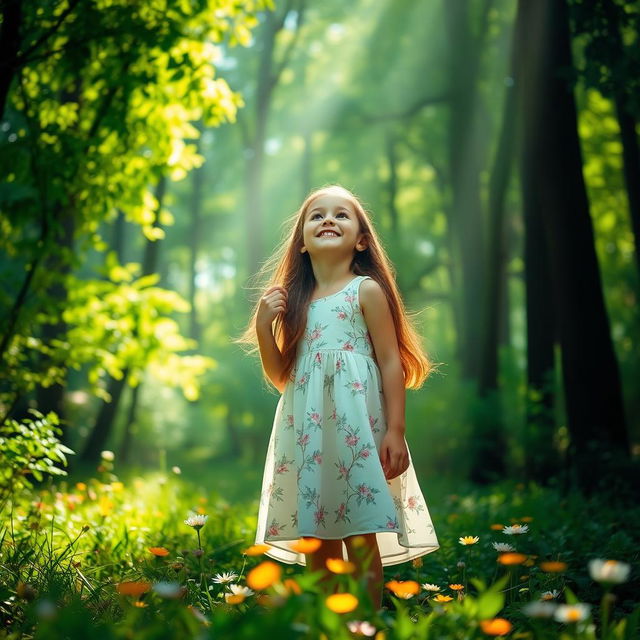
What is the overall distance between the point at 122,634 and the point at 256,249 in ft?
53.6

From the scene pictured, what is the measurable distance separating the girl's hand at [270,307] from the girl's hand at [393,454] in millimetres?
721

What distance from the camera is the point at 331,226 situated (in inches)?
125

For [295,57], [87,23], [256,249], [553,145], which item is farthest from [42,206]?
[295,57]

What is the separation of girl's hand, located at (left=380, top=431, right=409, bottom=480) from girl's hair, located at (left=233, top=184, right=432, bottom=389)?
22.6 inches

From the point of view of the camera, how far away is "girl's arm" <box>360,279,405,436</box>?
2.88m

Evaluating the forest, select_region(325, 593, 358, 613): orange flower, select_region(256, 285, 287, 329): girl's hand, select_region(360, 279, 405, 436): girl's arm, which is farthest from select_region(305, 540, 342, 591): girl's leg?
select_region(325, 593, 358, 613): orange flower

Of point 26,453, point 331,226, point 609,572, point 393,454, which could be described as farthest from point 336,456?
point 26,453

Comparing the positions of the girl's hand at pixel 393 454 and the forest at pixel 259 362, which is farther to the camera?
the girl's hand at pixel 393 454

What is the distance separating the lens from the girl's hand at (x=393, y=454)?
280 centimetres

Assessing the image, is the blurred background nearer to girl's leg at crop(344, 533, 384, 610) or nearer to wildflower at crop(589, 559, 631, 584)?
girl's leg at crop(344, 533, 384, 610)

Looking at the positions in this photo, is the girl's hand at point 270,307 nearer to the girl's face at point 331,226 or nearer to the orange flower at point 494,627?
the girl's face at point 331,226

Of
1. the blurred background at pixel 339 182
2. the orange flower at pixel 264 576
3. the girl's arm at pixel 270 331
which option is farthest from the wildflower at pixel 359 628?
the blurred background at pixel 339 182

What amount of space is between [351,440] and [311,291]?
829mm

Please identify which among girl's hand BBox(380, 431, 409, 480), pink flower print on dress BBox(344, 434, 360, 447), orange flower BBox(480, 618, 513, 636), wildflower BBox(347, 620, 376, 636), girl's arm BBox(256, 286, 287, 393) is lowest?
orange flower BBox(480, 618, 513, 636)
